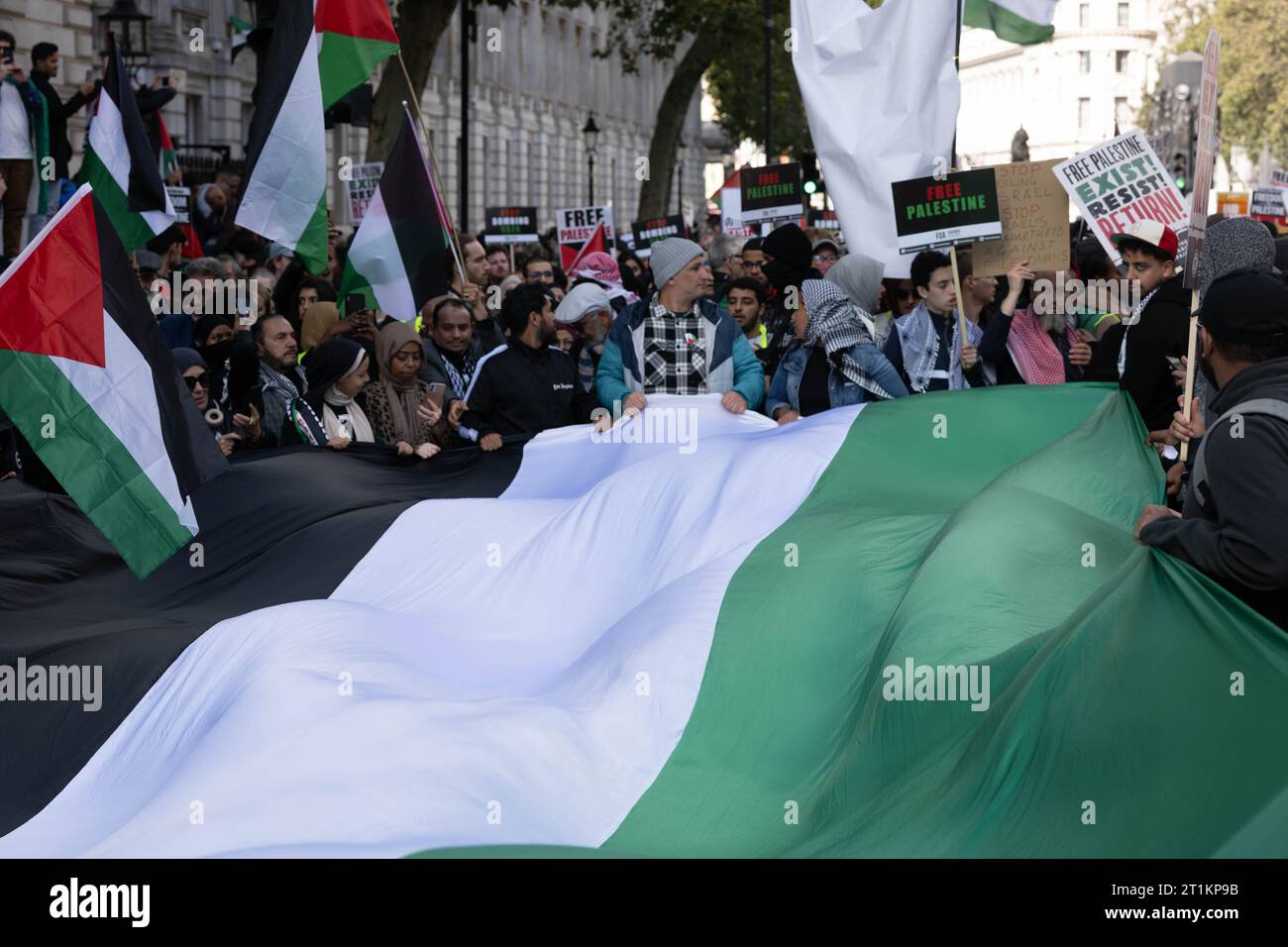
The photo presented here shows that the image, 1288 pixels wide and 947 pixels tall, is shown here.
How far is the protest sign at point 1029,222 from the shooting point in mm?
9414

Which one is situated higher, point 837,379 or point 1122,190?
point 1122,190

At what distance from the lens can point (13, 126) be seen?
55.9 ft

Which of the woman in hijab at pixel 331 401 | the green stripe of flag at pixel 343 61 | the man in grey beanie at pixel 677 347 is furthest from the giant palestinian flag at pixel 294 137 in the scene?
the man in grey beanie at pixel 677 347

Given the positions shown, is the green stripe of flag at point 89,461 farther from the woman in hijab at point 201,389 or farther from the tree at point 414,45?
the tree at point 414,45

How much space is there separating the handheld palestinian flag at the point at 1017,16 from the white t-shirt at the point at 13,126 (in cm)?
883

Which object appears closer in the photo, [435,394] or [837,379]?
[837,379]

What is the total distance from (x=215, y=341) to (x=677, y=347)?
2922 millimetres

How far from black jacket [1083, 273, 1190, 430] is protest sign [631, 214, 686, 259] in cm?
1553

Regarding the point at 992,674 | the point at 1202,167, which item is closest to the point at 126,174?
the point at 1202,167

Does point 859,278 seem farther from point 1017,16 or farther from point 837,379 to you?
point 1017,16

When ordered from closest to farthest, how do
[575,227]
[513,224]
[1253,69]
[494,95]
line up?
[575,227] → [513,224] → [494,95] → [1253,69]

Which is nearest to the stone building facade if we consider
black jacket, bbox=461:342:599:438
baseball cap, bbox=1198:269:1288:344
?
black jacket, bbox=461:342:599:438

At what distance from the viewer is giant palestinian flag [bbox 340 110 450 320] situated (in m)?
11.0

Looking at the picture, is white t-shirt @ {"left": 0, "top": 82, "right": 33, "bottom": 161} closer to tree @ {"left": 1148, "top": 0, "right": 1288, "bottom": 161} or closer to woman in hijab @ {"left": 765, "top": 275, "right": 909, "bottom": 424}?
woman in hijab @ {"left": 765, "top": 275, "right": 909, "bottom": 424}
